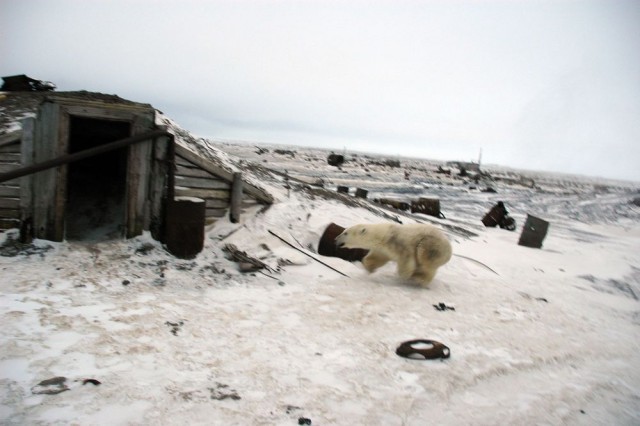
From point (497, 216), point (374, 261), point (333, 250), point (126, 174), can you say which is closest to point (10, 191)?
point (126, 174)

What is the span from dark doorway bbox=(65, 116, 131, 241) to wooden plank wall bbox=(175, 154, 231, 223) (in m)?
1.59

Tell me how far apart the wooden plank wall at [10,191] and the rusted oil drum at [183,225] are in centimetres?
244

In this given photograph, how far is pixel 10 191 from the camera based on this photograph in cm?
616

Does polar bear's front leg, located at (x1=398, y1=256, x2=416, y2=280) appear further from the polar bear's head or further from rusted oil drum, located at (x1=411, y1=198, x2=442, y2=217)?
rusted oil drum, located at (x1=411, y1=198, x2=442, y2=217)

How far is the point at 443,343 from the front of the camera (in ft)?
14.8

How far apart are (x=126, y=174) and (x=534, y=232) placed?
1149 cm

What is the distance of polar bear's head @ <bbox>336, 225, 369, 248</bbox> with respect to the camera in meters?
6.96

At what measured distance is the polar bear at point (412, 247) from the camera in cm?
653

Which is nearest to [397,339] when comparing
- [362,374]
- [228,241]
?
[362,374]

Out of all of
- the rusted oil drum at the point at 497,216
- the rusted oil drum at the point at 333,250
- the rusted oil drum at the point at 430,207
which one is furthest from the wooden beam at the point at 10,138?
the rusted oil drum at the point at 497,216

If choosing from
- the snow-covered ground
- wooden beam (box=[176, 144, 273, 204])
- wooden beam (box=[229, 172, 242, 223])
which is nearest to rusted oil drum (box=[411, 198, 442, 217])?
the snow-covered ground

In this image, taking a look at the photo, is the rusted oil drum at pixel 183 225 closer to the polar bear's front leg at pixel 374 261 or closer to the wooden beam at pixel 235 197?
the wooden beam at pixel 235 197

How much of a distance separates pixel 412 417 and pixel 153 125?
6.30 meters

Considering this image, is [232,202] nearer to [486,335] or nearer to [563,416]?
[486,335]
